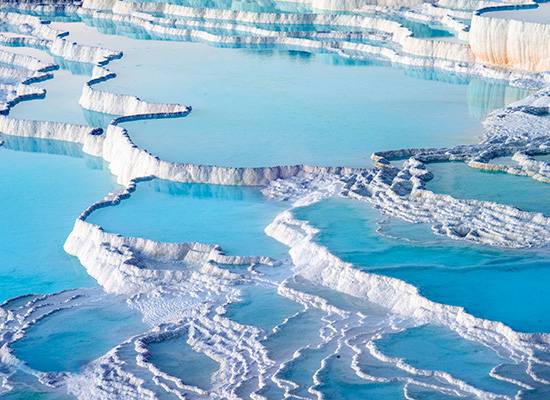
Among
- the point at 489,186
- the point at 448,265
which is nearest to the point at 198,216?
the point at 489,186

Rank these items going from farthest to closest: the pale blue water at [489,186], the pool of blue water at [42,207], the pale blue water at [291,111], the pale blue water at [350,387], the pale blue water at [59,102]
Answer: the pale blue water at [59,102]
the pale blue water at [291,111]
the pale blue water at [489,186]
the pool of blue water at [42,207]
the pale blue water at [350,387]

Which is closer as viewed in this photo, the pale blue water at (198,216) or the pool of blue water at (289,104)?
the pale blue water at (198,216)

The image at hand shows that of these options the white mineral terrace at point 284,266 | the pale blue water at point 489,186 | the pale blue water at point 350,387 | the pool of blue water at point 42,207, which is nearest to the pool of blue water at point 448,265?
the white mineral terrace at point 284,266

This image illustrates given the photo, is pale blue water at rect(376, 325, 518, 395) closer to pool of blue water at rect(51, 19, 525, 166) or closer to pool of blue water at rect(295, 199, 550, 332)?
pool of blue water at rect(295, 199, 550, 332)

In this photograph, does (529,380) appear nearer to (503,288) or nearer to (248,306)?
(503,288)

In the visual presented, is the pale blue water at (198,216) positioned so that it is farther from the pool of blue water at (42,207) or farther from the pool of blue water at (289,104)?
the pool of blue water at (289,104)

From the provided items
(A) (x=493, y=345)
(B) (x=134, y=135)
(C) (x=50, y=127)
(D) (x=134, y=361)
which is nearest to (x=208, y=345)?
(D) (x=134, y=361)
